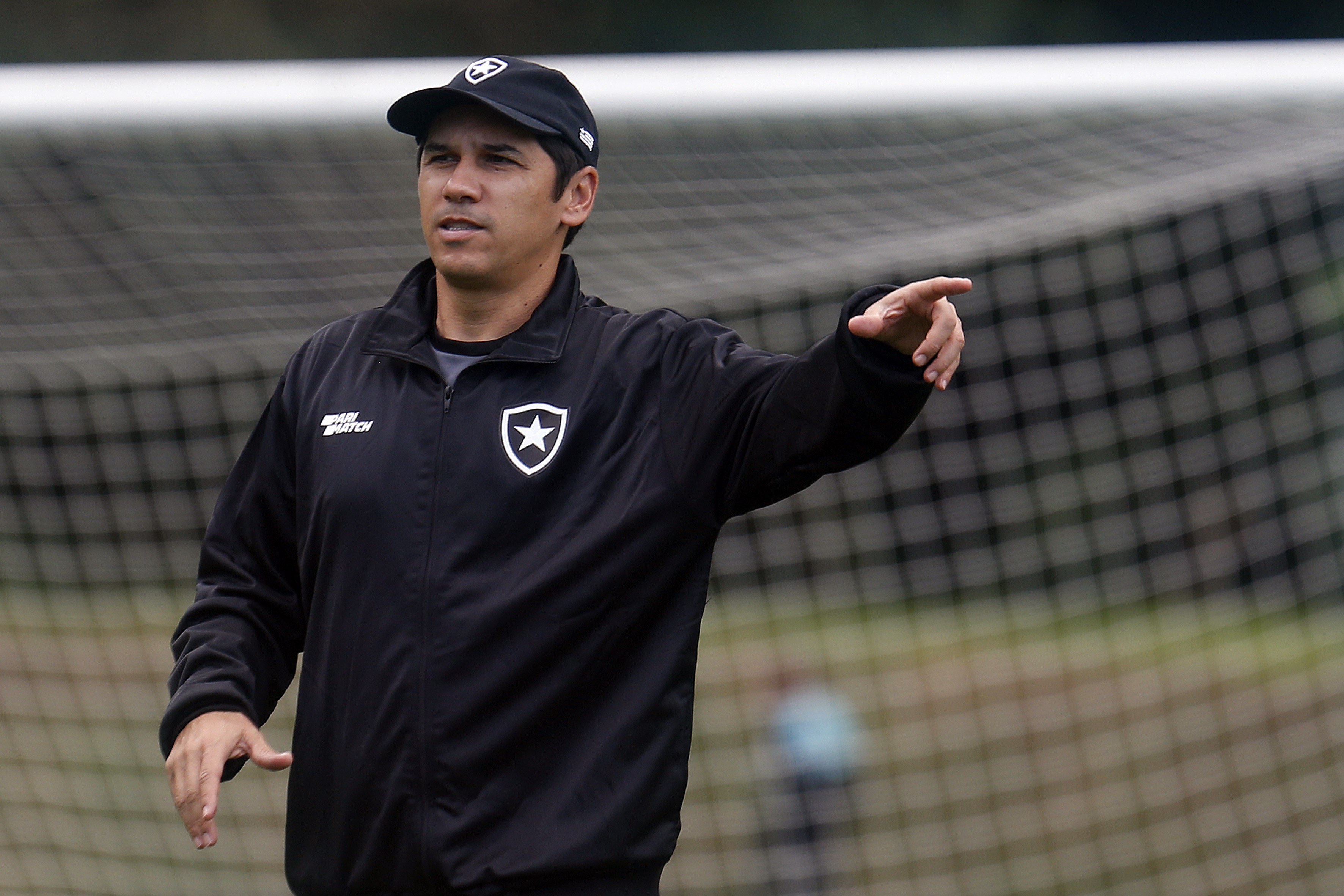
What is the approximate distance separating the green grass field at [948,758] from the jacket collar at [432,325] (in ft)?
12.2

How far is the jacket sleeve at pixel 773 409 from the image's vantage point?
1535mm

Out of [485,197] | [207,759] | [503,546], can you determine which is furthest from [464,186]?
[207,759]

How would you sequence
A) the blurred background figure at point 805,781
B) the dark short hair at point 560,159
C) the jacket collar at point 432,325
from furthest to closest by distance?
the blurred background figure at point 805,781 → the dark short hair at point 560,159 → the jacket collar at point 432,325

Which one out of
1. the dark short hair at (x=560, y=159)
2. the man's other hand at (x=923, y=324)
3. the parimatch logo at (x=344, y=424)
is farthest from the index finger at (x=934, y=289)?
the parimatch logo at (x=344, y=424)

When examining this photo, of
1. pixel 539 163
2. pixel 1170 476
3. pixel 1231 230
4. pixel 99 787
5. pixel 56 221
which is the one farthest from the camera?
pixel 1170 476

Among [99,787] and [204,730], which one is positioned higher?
[204,730]

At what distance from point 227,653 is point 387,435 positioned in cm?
36

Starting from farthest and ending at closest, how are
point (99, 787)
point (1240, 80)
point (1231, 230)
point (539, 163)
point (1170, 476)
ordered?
point (1170, 476), point (1231, 230), point (99, 787), point (1240, 80), point (539, 163)

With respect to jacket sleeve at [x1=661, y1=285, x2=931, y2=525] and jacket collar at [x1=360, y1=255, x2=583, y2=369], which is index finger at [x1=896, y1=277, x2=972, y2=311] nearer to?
jacket sleeve at [x1=661, y1=285, x2=931, y2=525]

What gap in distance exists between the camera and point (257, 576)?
6.03 feet

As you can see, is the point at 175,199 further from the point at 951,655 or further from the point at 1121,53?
the point at 951,655

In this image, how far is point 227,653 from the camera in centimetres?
175

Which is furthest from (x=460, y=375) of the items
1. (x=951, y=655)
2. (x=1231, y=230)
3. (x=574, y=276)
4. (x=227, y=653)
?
(x=1231, y=230)

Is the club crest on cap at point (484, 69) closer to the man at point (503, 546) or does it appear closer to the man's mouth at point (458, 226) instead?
the man at point (503, 546)
